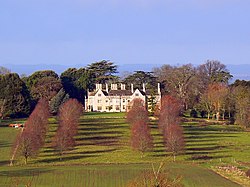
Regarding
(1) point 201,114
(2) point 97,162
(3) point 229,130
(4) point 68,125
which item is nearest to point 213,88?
(1) point 201,114

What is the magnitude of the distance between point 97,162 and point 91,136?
14.1 m

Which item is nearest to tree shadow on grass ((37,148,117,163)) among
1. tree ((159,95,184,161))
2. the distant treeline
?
tree ((159,95,184,161))

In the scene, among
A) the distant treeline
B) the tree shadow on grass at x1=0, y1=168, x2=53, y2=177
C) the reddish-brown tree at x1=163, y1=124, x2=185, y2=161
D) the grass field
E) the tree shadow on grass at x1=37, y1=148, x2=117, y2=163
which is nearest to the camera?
the grass field

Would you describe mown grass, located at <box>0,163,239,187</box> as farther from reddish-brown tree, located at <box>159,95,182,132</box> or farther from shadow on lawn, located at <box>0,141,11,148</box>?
reddish-brown tree, located at <box>159,95,182,132</box>

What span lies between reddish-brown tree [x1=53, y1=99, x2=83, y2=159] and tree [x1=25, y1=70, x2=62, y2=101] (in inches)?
898

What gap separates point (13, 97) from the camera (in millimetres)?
69875

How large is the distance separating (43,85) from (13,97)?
15034 mm

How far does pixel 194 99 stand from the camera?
8400 centimetres

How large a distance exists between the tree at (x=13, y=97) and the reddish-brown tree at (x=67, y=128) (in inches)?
481

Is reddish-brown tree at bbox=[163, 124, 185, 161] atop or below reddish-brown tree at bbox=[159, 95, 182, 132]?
below

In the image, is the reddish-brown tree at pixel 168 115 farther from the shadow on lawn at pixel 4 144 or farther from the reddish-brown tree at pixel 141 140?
the shadow on lawn at pixel 4 144

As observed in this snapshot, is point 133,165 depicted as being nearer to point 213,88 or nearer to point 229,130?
point 229,130

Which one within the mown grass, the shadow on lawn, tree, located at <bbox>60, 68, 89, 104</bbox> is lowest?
the mown grass

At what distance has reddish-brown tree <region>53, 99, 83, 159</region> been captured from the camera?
42.1 meters
